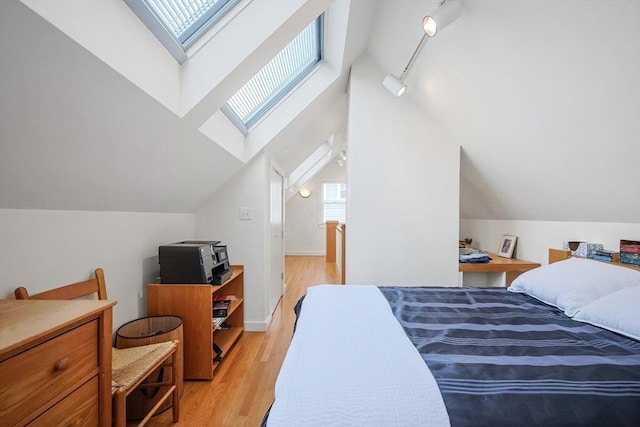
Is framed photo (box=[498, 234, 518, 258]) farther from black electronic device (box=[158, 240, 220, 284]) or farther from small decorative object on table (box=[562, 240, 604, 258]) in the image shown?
black electronic device (box=[158, 240, 220, 284])

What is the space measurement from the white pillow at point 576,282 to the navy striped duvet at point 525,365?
8 centimetres

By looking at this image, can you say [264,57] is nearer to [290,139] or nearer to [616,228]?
[290,139]

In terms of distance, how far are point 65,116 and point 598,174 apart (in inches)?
102

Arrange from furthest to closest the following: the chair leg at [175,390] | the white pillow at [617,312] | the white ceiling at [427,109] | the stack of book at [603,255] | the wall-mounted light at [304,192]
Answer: the wall-mounted light at [304,192], the stack of book at [603,255], the chair leg at [175,390], the white pillow at [617,312], the white ceiling at [427,109]

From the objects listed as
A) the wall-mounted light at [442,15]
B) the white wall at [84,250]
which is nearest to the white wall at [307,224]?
the white wall at [84,250]

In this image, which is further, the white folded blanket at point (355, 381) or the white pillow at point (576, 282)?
the white pillow at point (576, 282)

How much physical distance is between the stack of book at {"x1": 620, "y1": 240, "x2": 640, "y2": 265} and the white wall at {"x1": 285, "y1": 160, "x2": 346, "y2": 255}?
21.6 feet

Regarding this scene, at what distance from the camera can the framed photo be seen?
2.87 metres

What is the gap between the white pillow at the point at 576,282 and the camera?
1412 mm

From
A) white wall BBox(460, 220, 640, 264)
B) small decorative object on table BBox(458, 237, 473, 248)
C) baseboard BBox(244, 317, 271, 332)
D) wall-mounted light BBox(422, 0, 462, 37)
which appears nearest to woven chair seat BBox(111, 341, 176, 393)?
baseboard BBox(244, 317, 271, 332)

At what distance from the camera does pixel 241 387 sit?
79.2 inches

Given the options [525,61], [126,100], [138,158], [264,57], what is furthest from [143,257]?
[525,61]

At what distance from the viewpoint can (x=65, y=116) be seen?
1.06 m

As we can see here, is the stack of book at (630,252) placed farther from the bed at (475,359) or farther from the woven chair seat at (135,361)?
the woven chair seat at (135,361)
